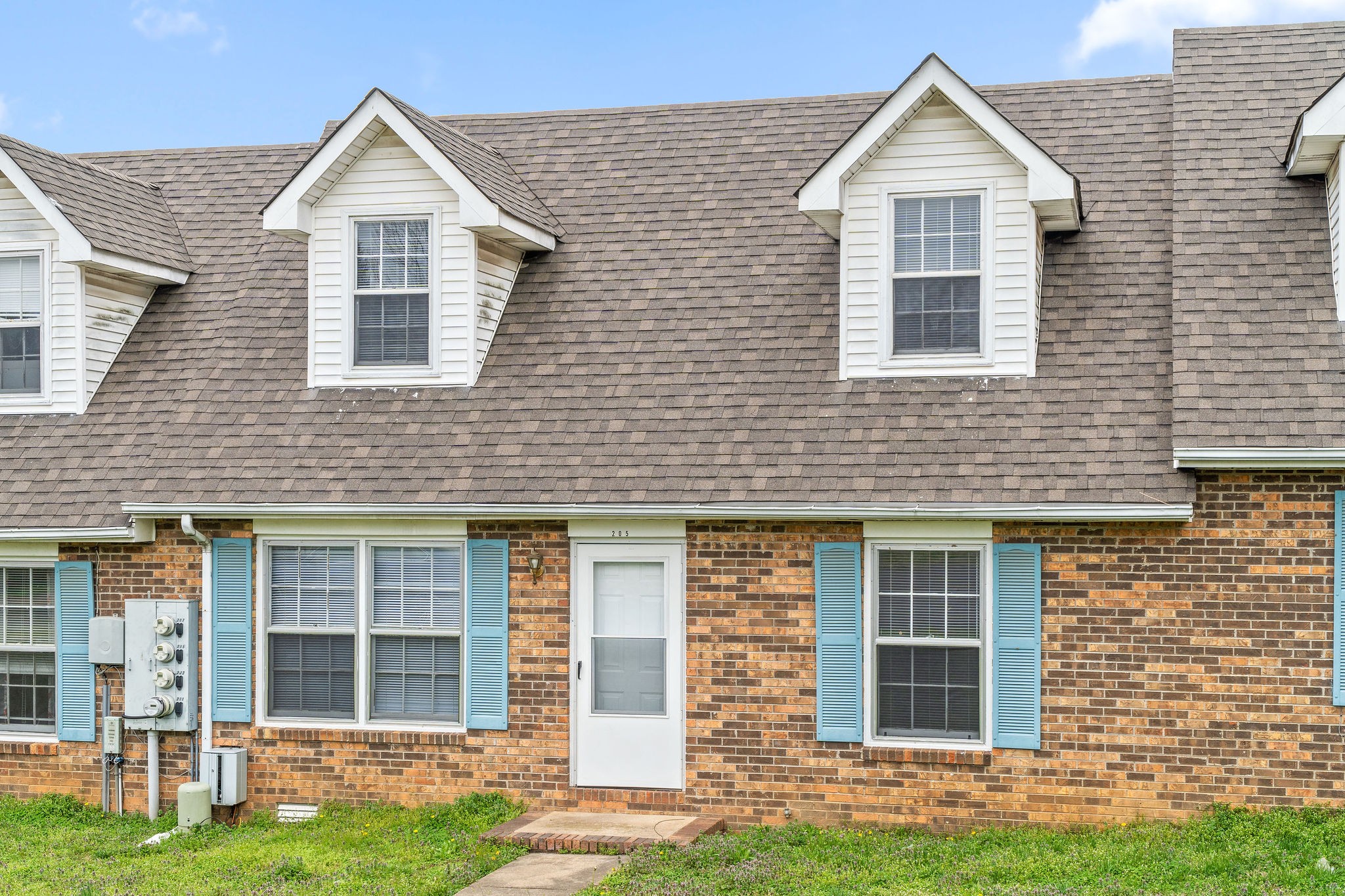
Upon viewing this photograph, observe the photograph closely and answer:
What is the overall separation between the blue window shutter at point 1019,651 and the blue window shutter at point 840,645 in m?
1.00

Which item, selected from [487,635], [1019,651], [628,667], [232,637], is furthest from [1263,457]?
[232,637]

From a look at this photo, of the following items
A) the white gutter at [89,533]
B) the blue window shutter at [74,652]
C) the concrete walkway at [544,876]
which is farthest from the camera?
the blue window shutter at [74,652]

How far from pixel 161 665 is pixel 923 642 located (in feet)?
19.8

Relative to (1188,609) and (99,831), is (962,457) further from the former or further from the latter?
(99,831)

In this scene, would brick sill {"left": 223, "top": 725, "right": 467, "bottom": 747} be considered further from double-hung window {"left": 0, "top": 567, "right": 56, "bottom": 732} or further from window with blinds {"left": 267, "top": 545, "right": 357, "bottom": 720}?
double-hung window {"left": 0, "top": 567, "right": 56, "bottom": 732}

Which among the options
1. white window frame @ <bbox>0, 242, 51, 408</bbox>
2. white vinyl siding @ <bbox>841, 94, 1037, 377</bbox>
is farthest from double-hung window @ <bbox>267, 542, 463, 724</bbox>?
white vinyl siding @ <bbox>841, 94, 1037, 377</bbox>

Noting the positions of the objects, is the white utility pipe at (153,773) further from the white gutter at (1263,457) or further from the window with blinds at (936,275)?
the white gutter at (1263,457)

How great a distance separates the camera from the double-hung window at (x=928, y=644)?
10.0 m

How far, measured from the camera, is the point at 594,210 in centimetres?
1295

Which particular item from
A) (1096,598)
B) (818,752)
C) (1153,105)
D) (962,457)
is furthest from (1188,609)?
(1153,105)

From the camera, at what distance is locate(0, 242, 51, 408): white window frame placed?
480 inches

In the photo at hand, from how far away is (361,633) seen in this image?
10961 millimetres

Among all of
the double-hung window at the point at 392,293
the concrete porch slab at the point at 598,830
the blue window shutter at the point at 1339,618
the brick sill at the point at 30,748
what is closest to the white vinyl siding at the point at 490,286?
the double-hung window at the point at 392,293

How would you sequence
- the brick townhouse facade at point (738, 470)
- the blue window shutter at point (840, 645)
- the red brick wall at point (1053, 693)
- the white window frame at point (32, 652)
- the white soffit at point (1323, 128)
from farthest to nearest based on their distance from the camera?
the white window frame at point (32, 652) < the white soffit at point (1323, 128) < the blue window shutter at point (840, 645) < the brick townhouse facade at point (738, 470) < the red brick wall at point (1053, 693)
